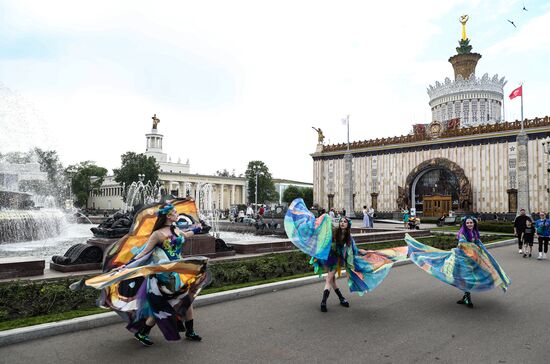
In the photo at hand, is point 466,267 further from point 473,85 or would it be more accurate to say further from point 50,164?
point 50,164

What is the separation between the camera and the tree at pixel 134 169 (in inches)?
2512

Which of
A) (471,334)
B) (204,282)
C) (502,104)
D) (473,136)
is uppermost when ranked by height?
(502,104)

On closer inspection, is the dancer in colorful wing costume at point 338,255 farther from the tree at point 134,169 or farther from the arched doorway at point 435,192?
the tree at point 134,169

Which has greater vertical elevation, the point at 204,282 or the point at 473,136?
the point at 473,136

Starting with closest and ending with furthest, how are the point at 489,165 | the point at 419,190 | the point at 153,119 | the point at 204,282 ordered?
the point at 204,282
the point at 489,165
the point at 419,190
the point at 153,119

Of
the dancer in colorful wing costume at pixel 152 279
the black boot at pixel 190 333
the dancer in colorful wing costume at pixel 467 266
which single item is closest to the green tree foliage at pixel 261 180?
the dancer in colorful wing costume at pixel 467 266

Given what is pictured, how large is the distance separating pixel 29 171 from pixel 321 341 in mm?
38938

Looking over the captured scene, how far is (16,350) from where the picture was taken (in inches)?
189

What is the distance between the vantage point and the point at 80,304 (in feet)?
21.2

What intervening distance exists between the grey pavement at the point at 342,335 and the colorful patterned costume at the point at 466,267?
440mm

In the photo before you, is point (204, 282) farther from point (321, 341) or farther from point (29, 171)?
point (29, 171)

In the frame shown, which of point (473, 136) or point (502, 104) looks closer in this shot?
point (473, 136)

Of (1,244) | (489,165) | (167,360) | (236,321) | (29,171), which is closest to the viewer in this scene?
(167,360)

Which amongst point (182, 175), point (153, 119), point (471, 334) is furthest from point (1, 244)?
point (153, 119)
